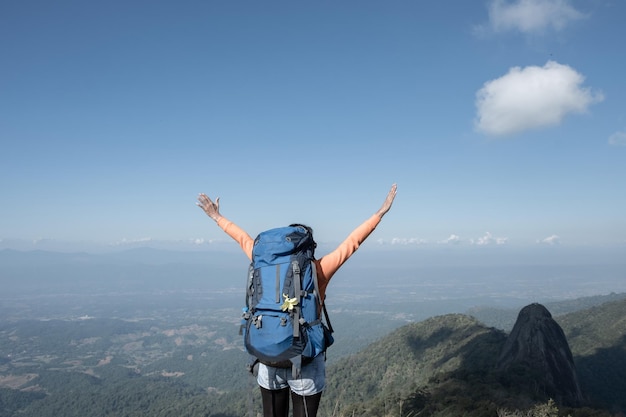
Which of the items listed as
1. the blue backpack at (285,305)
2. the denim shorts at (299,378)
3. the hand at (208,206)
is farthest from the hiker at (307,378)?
the hand at (208,206)

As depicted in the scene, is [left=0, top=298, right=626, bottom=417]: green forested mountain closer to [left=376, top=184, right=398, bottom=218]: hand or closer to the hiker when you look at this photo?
the hiker

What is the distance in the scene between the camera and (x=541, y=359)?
35219 mm

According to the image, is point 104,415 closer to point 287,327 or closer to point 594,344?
point 594,344

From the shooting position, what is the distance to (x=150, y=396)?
4395 inches

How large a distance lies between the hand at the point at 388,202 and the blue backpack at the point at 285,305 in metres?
1.01

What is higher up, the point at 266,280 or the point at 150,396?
the point at 266,280

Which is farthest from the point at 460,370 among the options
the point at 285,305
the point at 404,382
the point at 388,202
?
the point at 285,305

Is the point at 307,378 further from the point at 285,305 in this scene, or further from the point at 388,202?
the point at 388,202

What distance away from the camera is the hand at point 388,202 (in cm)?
437

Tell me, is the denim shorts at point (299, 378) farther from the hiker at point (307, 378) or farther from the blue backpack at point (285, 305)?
the blue backpack at point (285, 305)

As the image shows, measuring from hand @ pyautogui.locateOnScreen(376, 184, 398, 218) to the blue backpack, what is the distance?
1010 mm

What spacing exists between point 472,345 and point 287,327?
57557 mm

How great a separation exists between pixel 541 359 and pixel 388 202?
129 feet

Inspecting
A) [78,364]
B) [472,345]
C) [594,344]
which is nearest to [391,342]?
[472,345]
